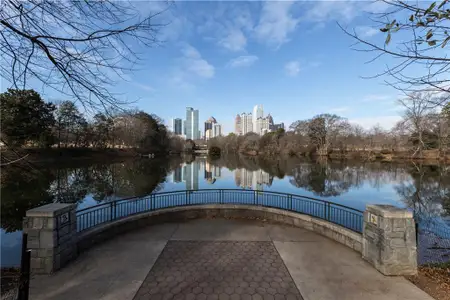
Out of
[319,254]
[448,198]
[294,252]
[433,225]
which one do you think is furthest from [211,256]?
[448,198]

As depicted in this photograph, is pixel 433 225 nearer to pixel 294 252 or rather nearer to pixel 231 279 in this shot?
pixel 294 252

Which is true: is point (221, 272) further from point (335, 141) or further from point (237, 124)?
point (237, 124)

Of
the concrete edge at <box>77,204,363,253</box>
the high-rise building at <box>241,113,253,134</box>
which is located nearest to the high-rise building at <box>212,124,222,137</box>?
the high-rise building at <box>241,113,253,134</box>

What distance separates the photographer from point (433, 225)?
10781 millimetres

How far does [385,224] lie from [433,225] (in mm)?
9822

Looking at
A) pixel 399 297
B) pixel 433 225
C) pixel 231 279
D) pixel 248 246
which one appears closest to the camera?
pixel 399 297

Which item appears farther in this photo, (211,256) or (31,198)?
(31,198)

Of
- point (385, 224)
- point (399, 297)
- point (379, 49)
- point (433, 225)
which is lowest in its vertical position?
point (433, 225)

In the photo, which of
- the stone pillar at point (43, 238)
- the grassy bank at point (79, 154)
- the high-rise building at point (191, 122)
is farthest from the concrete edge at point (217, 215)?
the high-rise building at point (191, 122)

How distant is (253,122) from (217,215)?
154 metres

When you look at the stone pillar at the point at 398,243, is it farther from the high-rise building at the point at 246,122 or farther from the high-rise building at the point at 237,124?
the high-rise building at the point at 237,124

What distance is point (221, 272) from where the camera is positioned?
14.8ft

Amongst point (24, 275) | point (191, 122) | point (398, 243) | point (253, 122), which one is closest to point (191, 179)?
point (398, 243)

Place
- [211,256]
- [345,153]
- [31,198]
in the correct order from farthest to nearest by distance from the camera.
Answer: [345,153] → [31,198] → [211,256]
